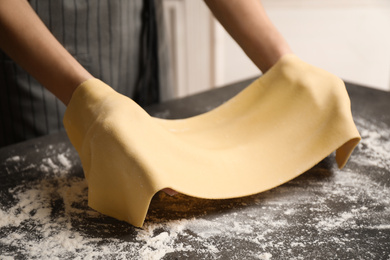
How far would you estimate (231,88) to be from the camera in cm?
106

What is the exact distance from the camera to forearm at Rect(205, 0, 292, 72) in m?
0.78

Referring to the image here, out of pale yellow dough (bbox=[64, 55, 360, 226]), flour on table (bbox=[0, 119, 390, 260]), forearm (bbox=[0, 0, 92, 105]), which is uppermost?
forearm (bbox=[0, 0, 92, 105])

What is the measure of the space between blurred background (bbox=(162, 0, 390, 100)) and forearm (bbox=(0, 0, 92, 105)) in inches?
46.7

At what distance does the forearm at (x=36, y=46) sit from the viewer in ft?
1.97

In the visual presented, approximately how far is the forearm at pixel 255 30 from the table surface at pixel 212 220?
23cm

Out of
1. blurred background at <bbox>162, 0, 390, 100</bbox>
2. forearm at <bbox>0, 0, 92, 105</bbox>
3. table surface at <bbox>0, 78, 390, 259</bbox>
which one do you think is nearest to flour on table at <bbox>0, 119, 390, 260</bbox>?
table surface at <bbox>0, 78, 390, 259</bbox>

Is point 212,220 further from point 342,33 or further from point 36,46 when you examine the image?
point 342,33

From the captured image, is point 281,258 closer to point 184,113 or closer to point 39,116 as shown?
point 184,113

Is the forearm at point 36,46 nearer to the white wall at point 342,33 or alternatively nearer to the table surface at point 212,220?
the table surface at point 212,220

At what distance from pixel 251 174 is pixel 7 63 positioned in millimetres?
588

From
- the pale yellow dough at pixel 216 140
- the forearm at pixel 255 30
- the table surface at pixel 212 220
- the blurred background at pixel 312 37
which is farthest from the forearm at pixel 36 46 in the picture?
the blurred background at pixel 312 37

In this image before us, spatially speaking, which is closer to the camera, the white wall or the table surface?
the table surface

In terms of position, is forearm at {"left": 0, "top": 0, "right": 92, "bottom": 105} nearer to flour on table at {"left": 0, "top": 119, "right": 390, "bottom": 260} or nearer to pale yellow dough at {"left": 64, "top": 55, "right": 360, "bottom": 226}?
pale yellow dough at {"left": 64, "top": 55, "right": 360, "bottom": 226}

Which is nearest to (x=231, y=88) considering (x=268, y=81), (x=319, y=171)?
(x=268, y=81)
